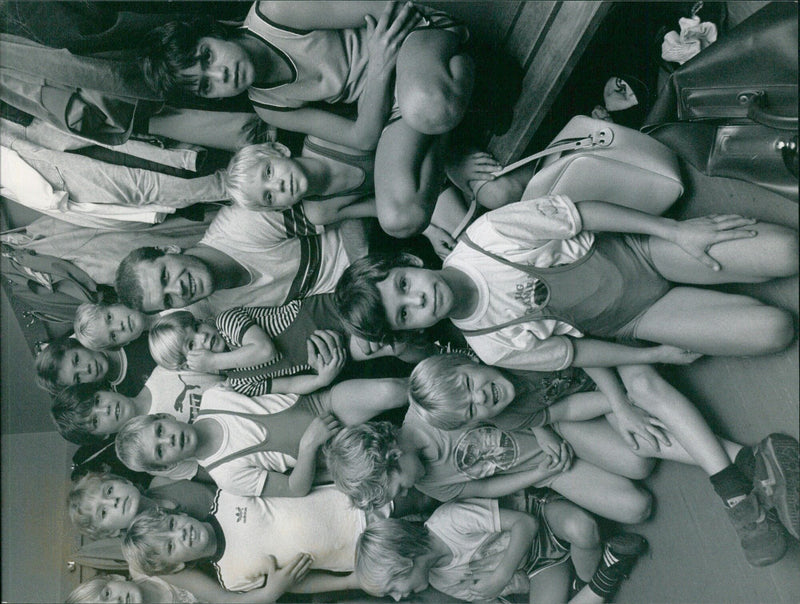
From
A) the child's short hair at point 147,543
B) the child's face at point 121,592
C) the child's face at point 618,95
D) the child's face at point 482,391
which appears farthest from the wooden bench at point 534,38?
the child's face at point 121,592

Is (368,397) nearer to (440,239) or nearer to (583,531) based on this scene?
(440,239)

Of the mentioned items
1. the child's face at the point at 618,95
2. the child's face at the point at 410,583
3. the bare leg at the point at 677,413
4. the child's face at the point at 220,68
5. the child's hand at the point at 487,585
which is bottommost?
the child's face at the point at 410,583

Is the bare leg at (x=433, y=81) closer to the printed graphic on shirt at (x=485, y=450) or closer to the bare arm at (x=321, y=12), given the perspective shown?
the bare arm at (x=321, y=12)

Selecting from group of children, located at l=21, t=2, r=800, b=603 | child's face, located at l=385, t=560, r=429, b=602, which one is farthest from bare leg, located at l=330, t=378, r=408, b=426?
child's face, located at l=385, t=560, r=429, b=602

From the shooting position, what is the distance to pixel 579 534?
182 cm

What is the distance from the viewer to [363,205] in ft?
5.84

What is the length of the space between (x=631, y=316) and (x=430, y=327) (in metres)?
0.54

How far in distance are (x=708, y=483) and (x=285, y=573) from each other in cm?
119

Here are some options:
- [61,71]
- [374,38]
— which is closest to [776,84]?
[374,38]

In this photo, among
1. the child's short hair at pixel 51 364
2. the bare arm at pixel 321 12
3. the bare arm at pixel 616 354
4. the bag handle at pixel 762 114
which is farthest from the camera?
the child's short hair at pixel 51 364

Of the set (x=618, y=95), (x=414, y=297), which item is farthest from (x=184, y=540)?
(x=618, y=95)

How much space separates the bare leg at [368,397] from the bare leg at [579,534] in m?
0.57

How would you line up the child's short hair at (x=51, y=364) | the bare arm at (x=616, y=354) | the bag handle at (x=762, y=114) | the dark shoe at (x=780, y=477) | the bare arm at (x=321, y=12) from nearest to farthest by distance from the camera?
the bag handle at (x=762, y=114) < the dark shoe at (x=780, y=477) < the bare arm at (x=321, y=12) < the bare arm at (x=616, y=354) < the child's short hair at (x=51, y=364)

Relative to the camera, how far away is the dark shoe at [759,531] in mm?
1541
